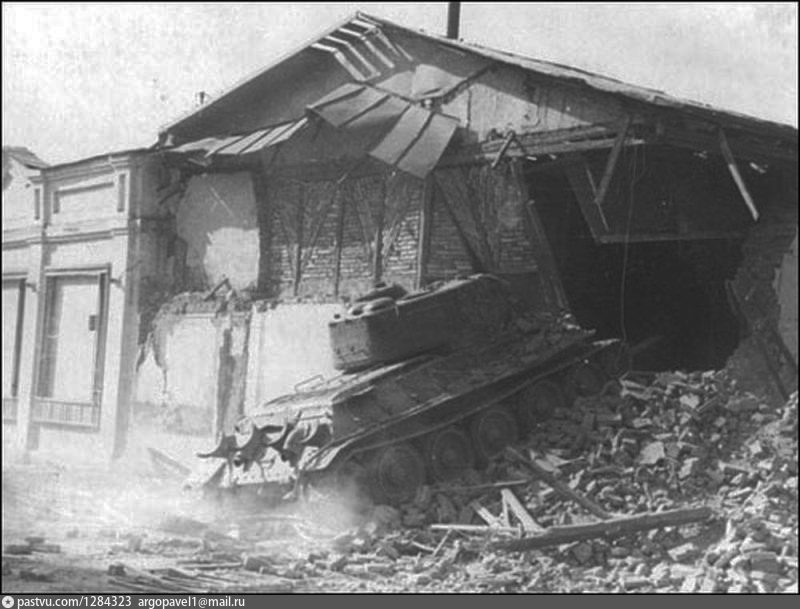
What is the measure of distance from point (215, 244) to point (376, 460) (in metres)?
4.96

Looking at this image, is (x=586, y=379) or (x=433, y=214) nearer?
(x=586, y=379)

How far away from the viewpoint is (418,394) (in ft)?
40.0

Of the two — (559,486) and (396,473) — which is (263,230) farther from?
(559,486)

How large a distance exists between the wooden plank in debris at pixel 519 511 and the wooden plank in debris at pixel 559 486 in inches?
15.0

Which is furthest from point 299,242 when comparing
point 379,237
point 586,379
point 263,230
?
A: point 586,379

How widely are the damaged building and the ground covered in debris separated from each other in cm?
93

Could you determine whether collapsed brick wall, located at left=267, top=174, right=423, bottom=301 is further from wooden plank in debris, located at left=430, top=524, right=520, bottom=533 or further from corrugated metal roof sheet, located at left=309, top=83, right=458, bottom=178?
wooden plank in debris, located at left=430, top=524, right=520, bottom=533

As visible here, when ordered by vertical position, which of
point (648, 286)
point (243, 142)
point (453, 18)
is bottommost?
point (648, 286)

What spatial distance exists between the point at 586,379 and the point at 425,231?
264 cm

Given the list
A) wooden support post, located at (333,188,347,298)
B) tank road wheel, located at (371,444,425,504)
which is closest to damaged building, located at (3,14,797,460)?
wooden support post, located at (333,188,347,298)

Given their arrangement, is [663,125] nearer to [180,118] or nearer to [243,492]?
[243,492]

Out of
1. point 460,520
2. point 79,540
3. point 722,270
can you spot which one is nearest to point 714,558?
point 460,520

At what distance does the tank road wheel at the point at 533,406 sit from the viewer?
1273cm

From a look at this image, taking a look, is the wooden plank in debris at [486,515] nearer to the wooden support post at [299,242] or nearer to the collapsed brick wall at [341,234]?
the collapsed brick wall at [341,234]
